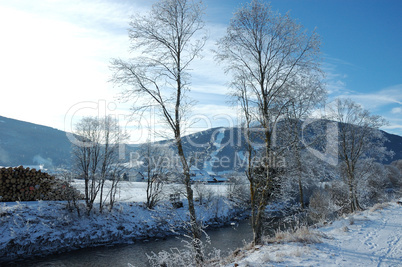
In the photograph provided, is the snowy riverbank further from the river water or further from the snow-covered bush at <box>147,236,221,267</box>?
the snow-covered bush at <box>147,236,221,267</box>

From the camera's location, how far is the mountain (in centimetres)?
8425

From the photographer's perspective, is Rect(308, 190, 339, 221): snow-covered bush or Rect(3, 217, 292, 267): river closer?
Rect(3, 217, 292, 267): river

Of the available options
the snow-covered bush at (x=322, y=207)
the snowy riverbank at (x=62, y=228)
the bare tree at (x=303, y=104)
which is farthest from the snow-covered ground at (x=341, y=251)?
the snow-covered bush at (x=322, y=207)

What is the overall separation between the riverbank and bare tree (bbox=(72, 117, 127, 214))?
5.32 feet

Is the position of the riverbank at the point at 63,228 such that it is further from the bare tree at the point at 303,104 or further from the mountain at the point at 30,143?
the mountain at the point at 30,143

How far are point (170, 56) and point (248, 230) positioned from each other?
17001mm

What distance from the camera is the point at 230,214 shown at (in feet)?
85.8

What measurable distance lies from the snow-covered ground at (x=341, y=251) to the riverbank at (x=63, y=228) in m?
5.01

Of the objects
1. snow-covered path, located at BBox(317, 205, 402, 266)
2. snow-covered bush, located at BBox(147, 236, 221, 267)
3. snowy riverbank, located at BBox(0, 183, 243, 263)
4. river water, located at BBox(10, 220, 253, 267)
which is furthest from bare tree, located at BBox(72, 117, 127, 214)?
snow-covered path, located at BBox(317, 205, 402, 266)

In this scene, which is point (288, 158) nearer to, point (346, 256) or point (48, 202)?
point (346, 256)

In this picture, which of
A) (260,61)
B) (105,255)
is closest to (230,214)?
(105,255)

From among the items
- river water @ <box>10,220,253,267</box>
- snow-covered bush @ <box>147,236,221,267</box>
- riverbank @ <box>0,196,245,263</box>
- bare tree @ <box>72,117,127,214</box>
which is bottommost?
river water @ <box>10,220,253,267</box>

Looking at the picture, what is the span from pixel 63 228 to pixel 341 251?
17247mm

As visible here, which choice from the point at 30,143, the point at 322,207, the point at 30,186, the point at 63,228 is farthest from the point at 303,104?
the point at 30,143
